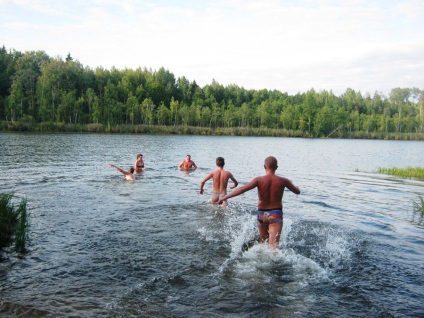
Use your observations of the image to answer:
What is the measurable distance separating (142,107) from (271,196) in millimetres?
103836

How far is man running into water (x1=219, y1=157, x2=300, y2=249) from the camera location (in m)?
8.29

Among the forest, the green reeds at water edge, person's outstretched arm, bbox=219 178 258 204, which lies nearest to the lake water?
the green reeds at water edge

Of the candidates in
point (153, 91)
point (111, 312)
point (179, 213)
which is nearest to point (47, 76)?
point (153, 91)

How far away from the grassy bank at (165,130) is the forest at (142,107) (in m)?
0.26

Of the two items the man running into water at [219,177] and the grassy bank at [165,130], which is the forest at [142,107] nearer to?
the grassy bank at [165,130]

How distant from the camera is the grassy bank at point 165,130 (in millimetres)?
78750

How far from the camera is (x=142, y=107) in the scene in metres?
108

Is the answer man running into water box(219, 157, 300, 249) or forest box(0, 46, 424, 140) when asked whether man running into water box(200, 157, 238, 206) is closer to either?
man running into water box(219, 157, 300, 249)

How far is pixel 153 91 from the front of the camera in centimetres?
13450

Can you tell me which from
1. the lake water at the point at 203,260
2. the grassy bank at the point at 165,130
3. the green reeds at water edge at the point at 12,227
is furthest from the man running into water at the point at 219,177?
the grassy bank at the point at 165,130

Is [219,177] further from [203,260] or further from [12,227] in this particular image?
[12,227]

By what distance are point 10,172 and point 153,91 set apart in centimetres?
11639

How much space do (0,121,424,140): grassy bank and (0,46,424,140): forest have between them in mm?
255

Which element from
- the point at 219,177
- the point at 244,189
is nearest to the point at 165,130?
the point at 219,177
